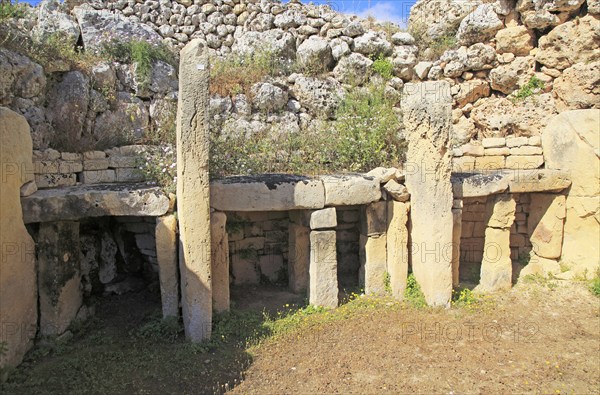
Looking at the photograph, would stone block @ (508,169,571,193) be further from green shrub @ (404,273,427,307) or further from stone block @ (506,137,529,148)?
green shrub @ (404,273,427,307)

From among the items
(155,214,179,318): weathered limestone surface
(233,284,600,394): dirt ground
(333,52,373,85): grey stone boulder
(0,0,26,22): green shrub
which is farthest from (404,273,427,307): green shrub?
(0,0,26,22): green shrub

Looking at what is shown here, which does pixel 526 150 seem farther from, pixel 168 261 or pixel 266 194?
pixel 168 261

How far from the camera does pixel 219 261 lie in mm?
5719

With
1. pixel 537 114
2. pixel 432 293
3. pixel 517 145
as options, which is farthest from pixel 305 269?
pixel 537 114

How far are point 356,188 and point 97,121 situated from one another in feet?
16.7

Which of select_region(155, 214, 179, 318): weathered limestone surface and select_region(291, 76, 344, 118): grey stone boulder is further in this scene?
select_region(291, 76, 344, 118): grey stone boulder

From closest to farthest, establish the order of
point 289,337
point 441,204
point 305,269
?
point 289,337 → point 441,204 → point 305,269

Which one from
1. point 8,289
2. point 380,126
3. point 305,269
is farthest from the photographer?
point 380,126

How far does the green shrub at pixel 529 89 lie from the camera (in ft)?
30.9

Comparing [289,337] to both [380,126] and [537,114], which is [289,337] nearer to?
[380,126]

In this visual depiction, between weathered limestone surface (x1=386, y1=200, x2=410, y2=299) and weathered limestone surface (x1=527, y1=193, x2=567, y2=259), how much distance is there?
2.89 meters

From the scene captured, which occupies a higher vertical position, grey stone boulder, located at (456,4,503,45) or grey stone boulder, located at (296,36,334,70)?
grey stone boulder, located at (456,4,503,45)

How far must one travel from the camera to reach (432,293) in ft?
20.3

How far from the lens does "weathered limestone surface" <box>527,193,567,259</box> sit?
292 inches
